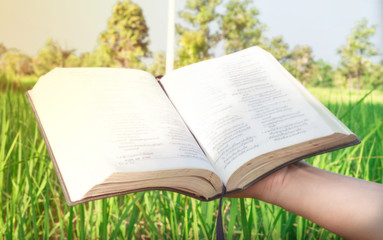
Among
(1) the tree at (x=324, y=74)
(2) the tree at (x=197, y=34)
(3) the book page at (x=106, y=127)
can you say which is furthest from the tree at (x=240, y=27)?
(3) the book page at (x=106, y=127)

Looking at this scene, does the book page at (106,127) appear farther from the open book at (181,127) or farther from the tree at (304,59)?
the tree at (304,59)

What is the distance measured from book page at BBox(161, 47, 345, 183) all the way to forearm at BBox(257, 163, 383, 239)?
0.11m

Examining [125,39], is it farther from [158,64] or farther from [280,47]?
[280,47]

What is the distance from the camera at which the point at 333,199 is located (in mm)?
694

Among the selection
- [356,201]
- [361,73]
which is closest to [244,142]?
[356,201]

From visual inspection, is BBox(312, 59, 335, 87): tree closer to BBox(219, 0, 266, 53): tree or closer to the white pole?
BBox(219, 0, 266, 53): tree

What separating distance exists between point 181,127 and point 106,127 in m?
0.14

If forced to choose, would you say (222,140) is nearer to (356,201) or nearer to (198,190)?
(198,190)

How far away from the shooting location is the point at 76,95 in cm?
70

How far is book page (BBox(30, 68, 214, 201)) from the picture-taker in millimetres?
581

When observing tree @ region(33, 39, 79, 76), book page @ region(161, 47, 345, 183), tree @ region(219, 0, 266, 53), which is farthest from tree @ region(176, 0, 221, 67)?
book page @ region(161, 47, 345, 183)

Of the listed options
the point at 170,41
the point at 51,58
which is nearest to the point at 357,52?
the point at 51,58

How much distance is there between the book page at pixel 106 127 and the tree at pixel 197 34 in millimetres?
7721

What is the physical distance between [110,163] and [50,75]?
288 millimetres
